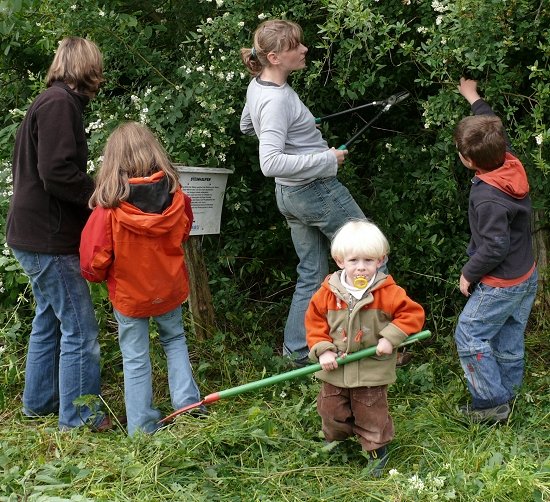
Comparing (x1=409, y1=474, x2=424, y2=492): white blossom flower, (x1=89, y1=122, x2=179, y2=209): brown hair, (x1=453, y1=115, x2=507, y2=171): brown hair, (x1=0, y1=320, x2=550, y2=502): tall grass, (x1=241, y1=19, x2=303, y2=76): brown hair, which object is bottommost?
(x1=0, y1=320, x2=550, y2=502): tall grass

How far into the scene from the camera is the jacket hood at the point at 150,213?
3.71m

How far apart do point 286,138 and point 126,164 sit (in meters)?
0.89

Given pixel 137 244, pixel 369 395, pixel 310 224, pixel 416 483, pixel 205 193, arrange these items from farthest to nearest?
pixel 205 193 < pixel 310 224 < pixel 137 244 < pixel 369 395 < pixel 416 483

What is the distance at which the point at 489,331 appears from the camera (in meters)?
3.96

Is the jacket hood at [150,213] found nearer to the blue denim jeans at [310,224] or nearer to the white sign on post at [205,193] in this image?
the white sign on post at [205,193]

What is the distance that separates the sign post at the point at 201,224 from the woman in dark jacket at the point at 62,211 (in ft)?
2.05

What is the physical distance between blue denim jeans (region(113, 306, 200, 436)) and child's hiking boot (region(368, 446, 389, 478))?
102cm

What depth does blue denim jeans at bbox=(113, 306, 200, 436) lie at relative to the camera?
156 inches

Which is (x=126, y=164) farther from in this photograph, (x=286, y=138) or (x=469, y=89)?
(x=469, y=89)

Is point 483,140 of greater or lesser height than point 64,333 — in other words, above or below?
above

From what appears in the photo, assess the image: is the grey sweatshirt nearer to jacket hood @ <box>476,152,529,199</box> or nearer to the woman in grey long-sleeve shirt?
the woman in grey long-sleeve shirt

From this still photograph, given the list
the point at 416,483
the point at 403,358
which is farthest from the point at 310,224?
the point at 416,483

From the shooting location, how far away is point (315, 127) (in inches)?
172

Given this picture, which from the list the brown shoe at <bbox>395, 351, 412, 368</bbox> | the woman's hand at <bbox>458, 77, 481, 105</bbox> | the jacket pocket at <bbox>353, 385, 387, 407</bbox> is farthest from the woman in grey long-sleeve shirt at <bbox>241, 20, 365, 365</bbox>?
the jacket pocket at <bbox>353, 385, 387, 407</bbox>
